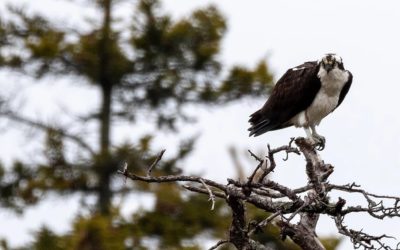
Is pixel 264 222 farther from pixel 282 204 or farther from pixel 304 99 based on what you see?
pixel 304 99

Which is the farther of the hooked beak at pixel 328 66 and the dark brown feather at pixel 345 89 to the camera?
the dark brown feather at pixel 345 89

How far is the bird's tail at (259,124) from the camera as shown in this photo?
11352mm

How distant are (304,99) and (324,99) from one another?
182mm

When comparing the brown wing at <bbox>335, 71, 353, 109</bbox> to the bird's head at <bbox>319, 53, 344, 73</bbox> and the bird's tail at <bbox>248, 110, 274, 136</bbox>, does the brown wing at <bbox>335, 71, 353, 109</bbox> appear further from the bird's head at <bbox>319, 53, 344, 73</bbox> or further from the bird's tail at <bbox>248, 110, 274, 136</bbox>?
the bird's tail at <bbox>248, 110, 274, 136</bbox>

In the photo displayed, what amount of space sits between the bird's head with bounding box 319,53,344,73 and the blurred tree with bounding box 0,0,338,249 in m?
11.5

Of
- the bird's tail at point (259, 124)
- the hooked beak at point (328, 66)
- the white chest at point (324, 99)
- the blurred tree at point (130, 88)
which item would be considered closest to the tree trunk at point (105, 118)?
the blurred tree at point (130, 88)

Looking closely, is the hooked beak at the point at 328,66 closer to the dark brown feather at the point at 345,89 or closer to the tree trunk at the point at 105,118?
the dark brown feather at the point at 345,89

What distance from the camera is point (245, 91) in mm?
25047

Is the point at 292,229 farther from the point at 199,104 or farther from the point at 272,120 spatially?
the point at 199,104

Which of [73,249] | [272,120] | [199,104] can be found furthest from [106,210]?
[272,120]

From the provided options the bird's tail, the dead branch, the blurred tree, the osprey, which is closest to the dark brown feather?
the osprey

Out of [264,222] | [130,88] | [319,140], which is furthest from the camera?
[130,88]

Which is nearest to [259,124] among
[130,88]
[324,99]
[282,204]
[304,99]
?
[304,99]

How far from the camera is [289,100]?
1134 centimetres
